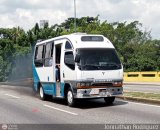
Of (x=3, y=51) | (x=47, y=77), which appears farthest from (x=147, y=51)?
(x=47, y=77)

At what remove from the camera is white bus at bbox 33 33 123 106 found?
649 inches

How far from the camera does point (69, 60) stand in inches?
682

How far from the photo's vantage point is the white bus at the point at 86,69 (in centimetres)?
1648

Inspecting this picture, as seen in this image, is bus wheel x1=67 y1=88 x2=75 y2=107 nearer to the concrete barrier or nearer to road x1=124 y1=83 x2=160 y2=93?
road x1=124 y1=83 x2=160 y2=93

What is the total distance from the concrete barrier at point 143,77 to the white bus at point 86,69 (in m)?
26.0

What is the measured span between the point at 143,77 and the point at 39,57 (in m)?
25.4

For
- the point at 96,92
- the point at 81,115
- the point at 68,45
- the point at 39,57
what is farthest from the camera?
the point at 39,57

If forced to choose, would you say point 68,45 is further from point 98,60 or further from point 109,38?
point 109,38

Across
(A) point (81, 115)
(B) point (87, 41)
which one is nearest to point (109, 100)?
(B) point (87, 41)

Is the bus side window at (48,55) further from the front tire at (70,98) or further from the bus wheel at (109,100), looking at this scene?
the bus wheel at (109,100)

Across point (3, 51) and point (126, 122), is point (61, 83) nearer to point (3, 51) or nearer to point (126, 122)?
point (126, 122)

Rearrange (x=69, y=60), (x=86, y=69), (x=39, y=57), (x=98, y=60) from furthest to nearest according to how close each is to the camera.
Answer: (x=39, y=57) → (x=69, y=60) → (x=98, y=60) → (x=86, y=69)

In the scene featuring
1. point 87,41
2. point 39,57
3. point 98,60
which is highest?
point 87,41

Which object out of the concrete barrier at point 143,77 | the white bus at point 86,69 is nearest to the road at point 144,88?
the white bus at point 86,69
